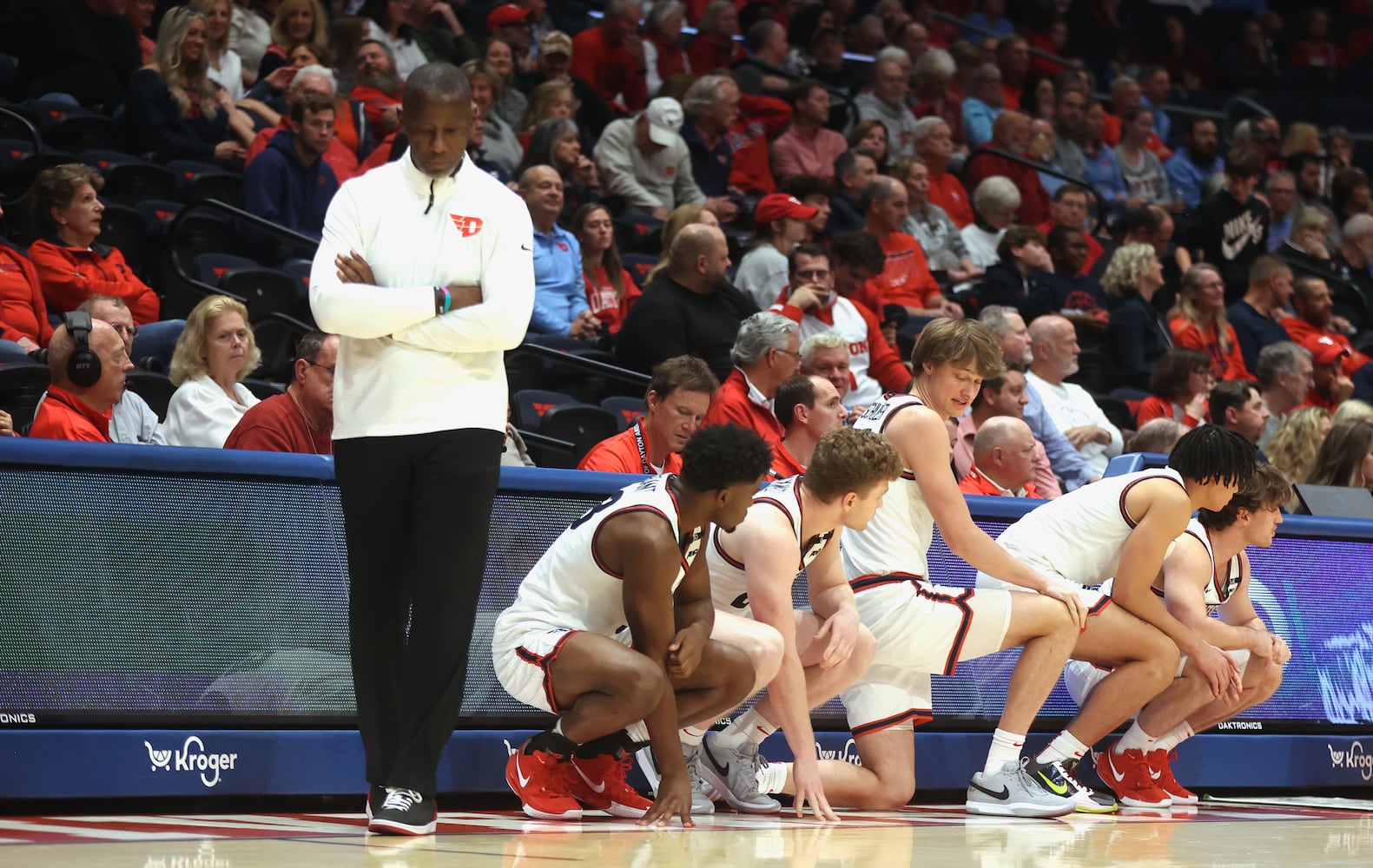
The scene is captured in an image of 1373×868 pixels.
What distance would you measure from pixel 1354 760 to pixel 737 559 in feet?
9.56

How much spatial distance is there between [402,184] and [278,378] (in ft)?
12.3

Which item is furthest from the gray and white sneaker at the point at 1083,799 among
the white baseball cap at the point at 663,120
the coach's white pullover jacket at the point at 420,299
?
the white baseball cap at the point at 663,120

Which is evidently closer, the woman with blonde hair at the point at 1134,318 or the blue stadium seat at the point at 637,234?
A: the blue stadium seat at the point at 637,234

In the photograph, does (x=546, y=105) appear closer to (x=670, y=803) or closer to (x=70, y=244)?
(x=70, y=244)

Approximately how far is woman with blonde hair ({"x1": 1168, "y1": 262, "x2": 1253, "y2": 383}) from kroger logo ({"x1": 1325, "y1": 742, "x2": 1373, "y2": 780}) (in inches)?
171

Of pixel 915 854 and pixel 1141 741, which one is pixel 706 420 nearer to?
pixel 1141 741

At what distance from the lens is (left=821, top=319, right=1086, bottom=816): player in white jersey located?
5.07m

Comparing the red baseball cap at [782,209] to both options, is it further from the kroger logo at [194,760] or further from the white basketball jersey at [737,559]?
the kroger logo at [194,760]

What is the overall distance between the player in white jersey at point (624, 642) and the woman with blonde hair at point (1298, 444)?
423cm

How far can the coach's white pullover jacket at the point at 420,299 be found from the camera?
12.8 feet

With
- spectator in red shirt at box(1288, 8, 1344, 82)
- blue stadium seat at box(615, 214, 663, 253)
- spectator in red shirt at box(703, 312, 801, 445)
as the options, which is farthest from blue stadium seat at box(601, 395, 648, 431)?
spectator in red shirt at box(1288, 8, 1344, 82)

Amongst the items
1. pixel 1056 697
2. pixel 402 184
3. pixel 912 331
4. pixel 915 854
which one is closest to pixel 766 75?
pixel 912 331

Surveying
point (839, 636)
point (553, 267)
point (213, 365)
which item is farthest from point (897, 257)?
point (839, 636)

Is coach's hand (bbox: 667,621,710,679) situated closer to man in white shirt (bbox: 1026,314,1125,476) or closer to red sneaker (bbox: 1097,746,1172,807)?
red sneaker (bbox: 1097,746,1172,807)
